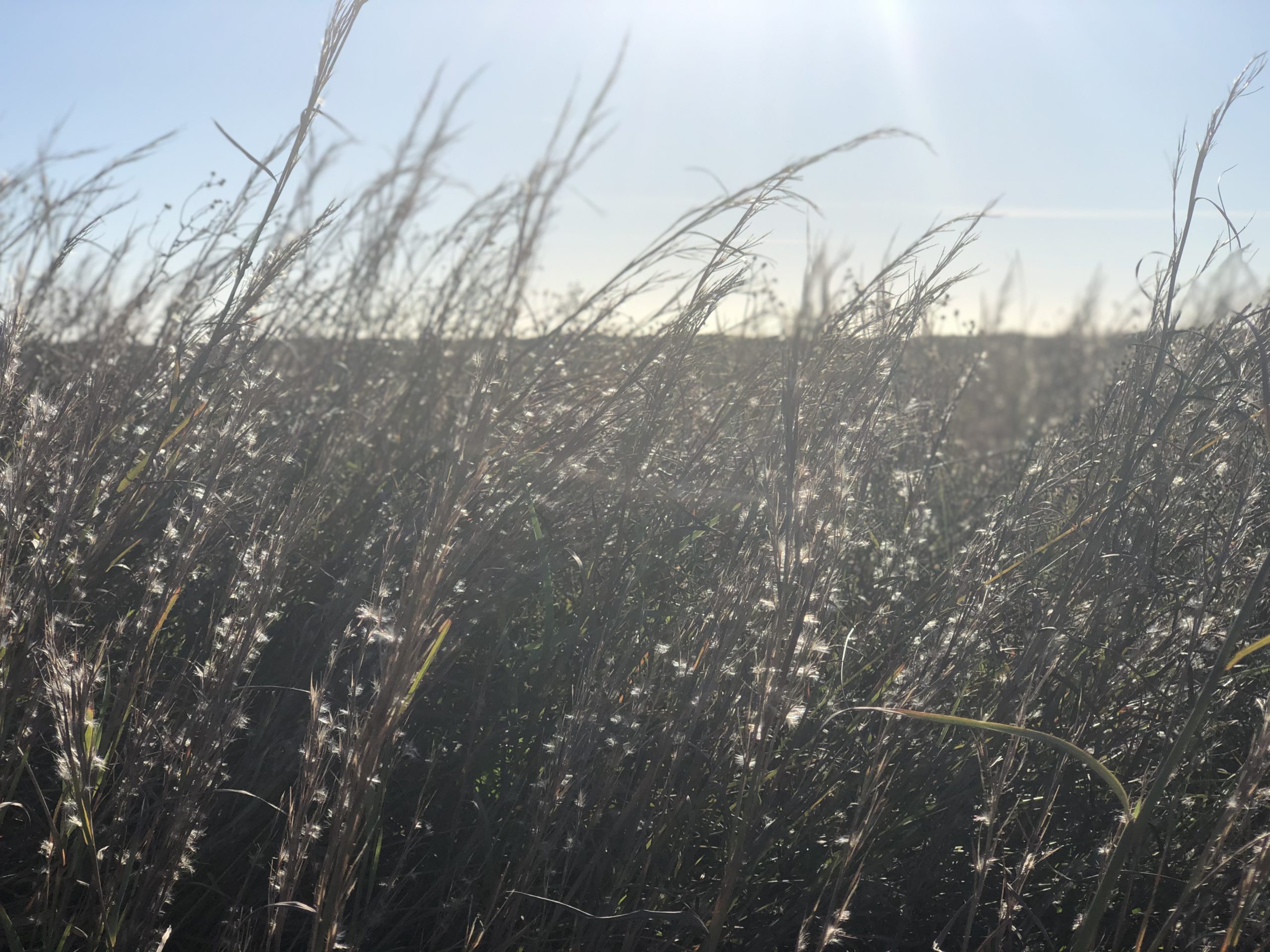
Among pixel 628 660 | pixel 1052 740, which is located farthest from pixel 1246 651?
pixel 628 660

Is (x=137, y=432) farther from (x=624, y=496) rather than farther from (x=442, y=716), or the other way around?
(x=624, y=496)

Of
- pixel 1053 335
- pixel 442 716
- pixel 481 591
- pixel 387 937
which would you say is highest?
pixel 1053 335

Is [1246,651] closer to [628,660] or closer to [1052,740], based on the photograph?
[1052,740]

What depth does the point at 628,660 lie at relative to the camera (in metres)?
1.26

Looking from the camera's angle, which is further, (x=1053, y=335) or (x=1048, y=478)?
(x=1053, y=335)

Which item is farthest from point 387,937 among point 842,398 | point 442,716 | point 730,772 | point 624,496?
point 842,398

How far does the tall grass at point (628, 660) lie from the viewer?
1149 millimetres

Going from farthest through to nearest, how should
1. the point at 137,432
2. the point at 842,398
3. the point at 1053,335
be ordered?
the point at 1053,335 < the point at 137,432 < the point at 842,398

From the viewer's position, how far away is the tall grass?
3.77 feet

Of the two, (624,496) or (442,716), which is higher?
(624,496)

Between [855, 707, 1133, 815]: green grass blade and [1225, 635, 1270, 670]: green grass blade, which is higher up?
[1225, 635, 1270, 670]: green grass blade

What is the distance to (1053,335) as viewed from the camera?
853cm

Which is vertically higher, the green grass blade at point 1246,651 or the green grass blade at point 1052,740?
the green grass blade at point 1246,651

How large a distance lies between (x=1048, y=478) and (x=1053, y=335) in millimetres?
7658
